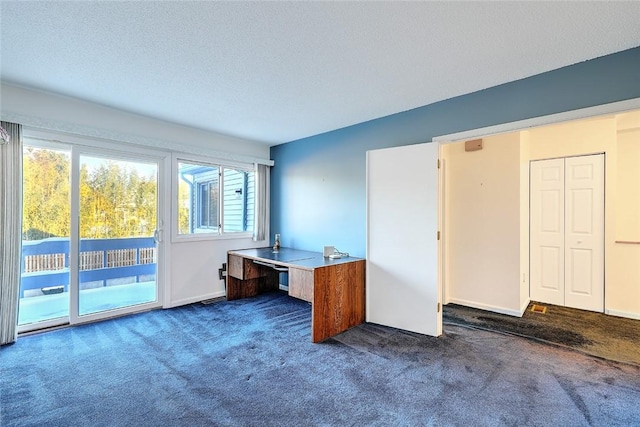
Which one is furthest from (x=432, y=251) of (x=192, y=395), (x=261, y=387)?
(x=192, y=395)

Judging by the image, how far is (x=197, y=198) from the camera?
13.7 feet

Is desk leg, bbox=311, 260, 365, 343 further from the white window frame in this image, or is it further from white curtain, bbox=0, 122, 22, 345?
white curtain, bbox=0, 122, 22, 345

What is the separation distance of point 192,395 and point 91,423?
54cm

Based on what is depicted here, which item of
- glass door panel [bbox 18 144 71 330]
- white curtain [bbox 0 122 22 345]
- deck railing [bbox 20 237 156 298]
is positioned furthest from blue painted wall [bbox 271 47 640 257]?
white curtain [bbox 0 122 22 345]

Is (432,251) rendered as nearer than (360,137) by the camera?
Yes

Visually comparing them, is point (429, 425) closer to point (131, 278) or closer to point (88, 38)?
point (88, 38)

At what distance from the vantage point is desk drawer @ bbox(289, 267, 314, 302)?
2914 mm

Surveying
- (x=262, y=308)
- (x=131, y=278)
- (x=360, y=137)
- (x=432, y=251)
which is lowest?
(x=262, y=308)

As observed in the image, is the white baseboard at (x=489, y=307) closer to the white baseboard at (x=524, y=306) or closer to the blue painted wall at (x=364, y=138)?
the white baseboard at (x=524, y=306)

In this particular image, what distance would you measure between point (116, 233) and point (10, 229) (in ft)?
2.95

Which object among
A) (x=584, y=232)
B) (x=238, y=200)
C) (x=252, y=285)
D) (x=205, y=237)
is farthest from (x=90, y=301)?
(x=584, y=232)

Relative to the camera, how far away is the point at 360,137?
3.73m

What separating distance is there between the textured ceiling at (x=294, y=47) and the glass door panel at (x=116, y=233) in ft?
2.69

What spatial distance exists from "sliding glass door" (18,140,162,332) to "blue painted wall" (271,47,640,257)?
1839 millimetres
